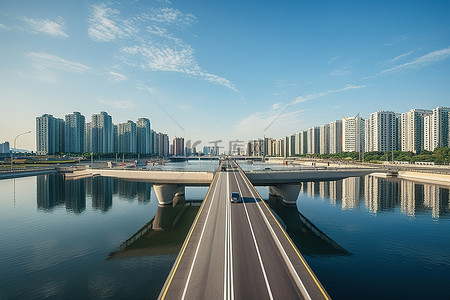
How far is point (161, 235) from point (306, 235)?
91.8ft

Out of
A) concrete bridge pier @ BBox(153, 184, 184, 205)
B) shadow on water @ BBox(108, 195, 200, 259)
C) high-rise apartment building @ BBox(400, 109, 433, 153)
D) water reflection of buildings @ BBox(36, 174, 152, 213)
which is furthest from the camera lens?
high-rise apartment building @ BBox(400, 109, 433, 153)

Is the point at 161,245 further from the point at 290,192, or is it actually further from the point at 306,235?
the point at 290,192

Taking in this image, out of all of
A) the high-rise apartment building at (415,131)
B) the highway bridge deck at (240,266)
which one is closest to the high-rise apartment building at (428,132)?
the high-rise apartment building at (415,131)

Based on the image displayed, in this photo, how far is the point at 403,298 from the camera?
21422mm

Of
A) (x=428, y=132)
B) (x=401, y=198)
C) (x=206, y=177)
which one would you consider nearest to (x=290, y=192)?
(x=206, y=177)

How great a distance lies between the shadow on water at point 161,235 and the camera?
3302 centimetres

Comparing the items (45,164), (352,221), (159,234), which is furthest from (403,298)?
(45,164)

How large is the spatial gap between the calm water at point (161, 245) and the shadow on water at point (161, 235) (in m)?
0.17

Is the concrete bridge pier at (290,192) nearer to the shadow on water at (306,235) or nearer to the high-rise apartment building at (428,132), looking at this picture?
the shadow on water at (306,235)

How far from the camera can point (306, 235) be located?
40625 mm

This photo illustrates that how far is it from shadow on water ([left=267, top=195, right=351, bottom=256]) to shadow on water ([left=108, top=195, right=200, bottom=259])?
20984 millimetres

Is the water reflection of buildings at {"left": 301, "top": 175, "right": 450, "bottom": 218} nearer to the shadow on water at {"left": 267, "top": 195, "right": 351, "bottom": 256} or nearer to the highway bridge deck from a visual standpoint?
the shadow on water at {"left": 267, "top": 195, "right": 351, "bottom": 256}

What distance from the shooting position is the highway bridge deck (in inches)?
534

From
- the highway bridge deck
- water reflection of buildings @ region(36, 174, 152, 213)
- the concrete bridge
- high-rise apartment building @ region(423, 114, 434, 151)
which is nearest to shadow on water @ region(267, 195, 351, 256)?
the concrete bridge
